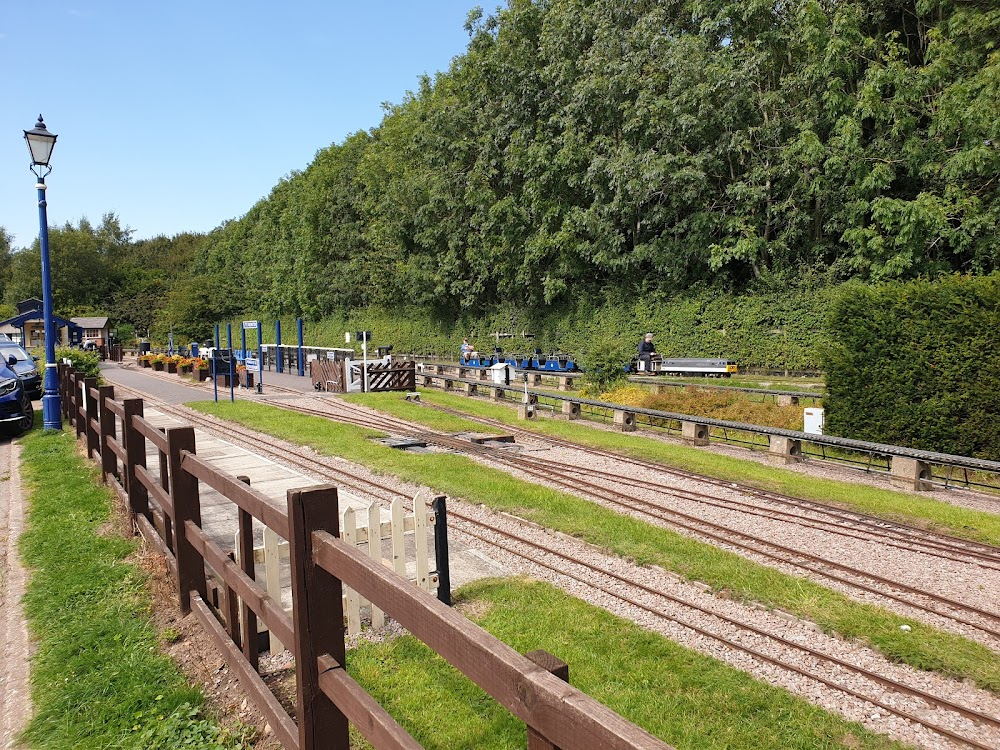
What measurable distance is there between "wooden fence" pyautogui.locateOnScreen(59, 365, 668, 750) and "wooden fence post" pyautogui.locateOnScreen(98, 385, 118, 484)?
3419 millimetres

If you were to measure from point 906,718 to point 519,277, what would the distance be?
109 ft

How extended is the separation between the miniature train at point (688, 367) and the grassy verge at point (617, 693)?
22.6m

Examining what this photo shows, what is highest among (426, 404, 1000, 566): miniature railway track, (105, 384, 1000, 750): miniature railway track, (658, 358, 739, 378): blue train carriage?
(658, 358, 739, 378): blue train carriage

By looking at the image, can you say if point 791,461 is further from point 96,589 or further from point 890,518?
point 96,589

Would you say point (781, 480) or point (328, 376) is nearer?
point (781, 480)

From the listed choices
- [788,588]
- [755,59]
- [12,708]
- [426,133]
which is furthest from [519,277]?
[12,708]

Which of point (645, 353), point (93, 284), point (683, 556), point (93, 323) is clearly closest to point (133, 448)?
point (683, 556)

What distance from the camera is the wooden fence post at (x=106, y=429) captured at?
7.77 m

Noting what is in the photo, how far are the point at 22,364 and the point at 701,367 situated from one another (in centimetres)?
2267

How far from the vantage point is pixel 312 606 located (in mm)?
2572

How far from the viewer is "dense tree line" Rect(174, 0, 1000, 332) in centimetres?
2270

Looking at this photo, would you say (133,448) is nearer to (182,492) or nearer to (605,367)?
(182,492)

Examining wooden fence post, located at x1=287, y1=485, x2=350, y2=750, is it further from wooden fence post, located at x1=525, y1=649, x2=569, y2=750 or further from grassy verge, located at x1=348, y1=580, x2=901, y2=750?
grassy verge, located at x1=348, y1=580, x2=901, y2=750

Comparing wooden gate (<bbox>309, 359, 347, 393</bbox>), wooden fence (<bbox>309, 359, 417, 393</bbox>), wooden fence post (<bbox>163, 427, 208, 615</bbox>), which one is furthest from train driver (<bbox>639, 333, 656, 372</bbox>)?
wooden fence post (<bbox>163, 427, 208, 615</bbox>)
